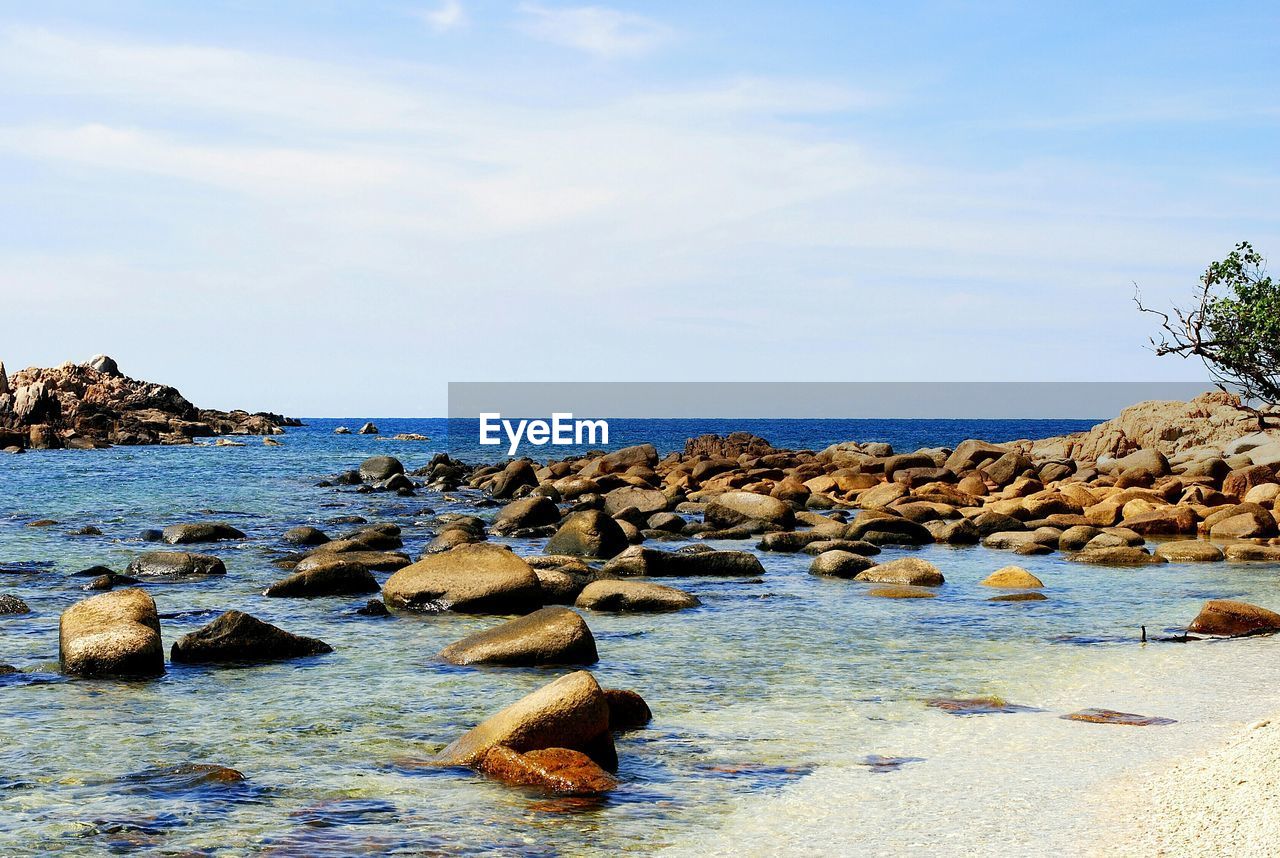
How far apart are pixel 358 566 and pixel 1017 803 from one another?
11.6 metres

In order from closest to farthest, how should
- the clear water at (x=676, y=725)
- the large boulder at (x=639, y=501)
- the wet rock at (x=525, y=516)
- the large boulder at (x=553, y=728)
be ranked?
the clear water at (x=676, y=725)
the large boulder at (x=553, y=728)
the wet rock at (x=525, y=516)
the large boulder at (x=639, y=501)

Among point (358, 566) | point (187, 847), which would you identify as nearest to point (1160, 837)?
point (187, 847)

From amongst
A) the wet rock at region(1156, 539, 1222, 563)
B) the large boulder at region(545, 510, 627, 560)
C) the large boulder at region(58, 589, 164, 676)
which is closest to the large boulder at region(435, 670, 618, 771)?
the large boulder at region(58, 589, 164, 676)

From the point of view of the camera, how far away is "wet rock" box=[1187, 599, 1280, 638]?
12.8m

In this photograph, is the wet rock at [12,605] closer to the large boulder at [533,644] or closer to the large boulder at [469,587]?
the large boulder at [469,587]

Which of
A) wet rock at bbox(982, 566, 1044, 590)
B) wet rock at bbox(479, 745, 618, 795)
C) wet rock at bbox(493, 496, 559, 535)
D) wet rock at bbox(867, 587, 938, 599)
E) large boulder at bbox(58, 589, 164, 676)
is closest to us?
wet rock at bbox(479, 745, 618, 795)

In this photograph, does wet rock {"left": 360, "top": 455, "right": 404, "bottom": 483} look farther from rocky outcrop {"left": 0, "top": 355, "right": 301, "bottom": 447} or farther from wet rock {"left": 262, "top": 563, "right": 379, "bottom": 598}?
rocky outcrop {"left": 0, "top": 355, "right": 301, "bottom": 447}

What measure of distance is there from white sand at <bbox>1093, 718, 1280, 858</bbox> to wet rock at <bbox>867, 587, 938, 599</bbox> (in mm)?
8542

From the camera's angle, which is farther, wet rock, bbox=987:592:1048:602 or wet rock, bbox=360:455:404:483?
wet rock, bbox=360:455:404:483

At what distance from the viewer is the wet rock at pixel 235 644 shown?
36.6ft

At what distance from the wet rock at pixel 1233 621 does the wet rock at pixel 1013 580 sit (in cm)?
389

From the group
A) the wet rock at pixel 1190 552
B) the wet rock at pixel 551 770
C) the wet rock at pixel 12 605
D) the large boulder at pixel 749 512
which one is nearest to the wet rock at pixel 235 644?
the wet rock at pixel 12 605

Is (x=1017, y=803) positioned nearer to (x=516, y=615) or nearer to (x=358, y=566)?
(x=516, y=615)

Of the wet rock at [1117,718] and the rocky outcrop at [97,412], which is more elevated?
the rocky outcrop at [97,412]
